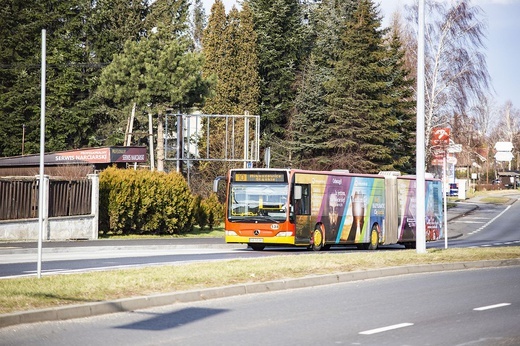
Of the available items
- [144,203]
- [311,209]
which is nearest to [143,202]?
[144,203]

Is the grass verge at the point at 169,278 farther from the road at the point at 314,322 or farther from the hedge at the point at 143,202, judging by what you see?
the hedge at the point at 143,202

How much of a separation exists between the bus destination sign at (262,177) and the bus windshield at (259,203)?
0.14 metres

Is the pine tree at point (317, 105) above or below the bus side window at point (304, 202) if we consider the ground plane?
above

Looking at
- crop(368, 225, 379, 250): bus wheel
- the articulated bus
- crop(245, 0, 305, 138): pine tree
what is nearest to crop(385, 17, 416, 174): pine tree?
crop(245, 0, 305, 138): pine tree

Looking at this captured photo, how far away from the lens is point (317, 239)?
30.8 meters

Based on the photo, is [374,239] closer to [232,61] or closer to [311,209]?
[311,209]

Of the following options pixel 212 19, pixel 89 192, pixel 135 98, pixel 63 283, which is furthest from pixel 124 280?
pixel 212 19

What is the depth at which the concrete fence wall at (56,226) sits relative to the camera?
3109 centimetres

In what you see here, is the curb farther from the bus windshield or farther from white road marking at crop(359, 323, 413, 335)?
the bus windshield

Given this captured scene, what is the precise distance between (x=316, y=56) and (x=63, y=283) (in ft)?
208

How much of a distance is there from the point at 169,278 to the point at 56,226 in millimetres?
17845

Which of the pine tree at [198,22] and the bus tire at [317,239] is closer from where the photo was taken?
the bus tire at [317,239]

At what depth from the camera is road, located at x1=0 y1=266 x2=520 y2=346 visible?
10.4 m

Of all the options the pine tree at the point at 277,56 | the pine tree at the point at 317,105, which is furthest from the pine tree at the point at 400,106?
the pine tree at the point at 277,56
